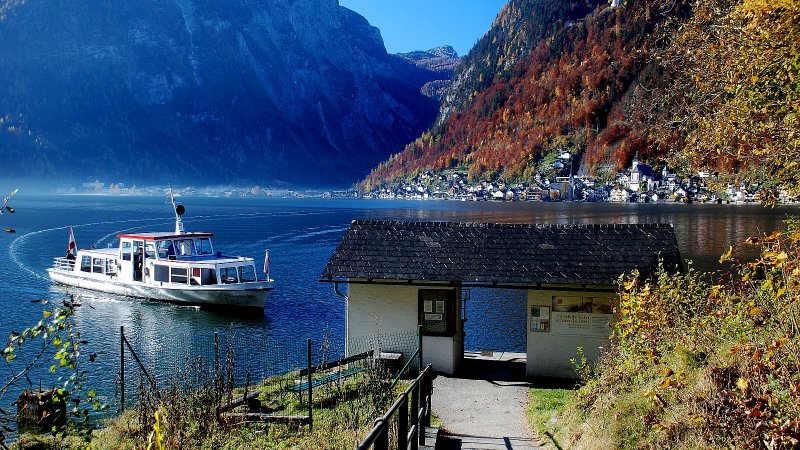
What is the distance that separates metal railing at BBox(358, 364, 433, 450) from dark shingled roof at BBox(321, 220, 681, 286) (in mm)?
5667

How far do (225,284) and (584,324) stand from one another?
28660mm

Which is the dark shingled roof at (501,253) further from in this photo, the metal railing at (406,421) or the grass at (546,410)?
the metal railing at (406,421)

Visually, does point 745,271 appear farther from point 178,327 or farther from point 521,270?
point 178,327

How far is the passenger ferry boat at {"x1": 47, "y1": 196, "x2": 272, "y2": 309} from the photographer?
4244 centimetres

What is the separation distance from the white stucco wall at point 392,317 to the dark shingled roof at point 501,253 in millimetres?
529

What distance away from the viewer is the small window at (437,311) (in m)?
18.9

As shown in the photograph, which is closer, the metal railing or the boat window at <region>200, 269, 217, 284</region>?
the metal railing

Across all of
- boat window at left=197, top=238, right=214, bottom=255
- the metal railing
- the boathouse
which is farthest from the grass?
boat window at left=197, top=238, right=214, bottom=255

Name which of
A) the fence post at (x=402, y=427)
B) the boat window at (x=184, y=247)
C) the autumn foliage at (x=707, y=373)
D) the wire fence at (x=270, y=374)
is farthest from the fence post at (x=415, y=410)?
the boat window at (x=184, y=247)

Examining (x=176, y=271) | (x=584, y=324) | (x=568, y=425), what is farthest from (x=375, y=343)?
(x=176, y=271)

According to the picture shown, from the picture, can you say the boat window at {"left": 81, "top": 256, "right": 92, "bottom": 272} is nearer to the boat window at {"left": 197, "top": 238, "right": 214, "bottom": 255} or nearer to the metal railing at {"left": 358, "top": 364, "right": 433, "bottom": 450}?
the boat window at {"left": 197, "top": 238, "right": 214, "bottom": 255}

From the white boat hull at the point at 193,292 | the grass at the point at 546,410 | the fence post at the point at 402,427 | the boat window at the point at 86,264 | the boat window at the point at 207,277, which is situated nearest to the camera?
the fence post at the point at 402,427

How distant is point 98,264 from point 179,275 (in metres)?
9.63

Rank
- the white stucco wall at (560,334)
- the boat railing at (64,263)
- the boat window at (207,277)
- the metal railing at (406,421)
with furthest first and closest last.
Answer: the boat railing at (64,263), the boat window at (207,277), the white stucco wall at (560,334), the metal railing at (406,421)
